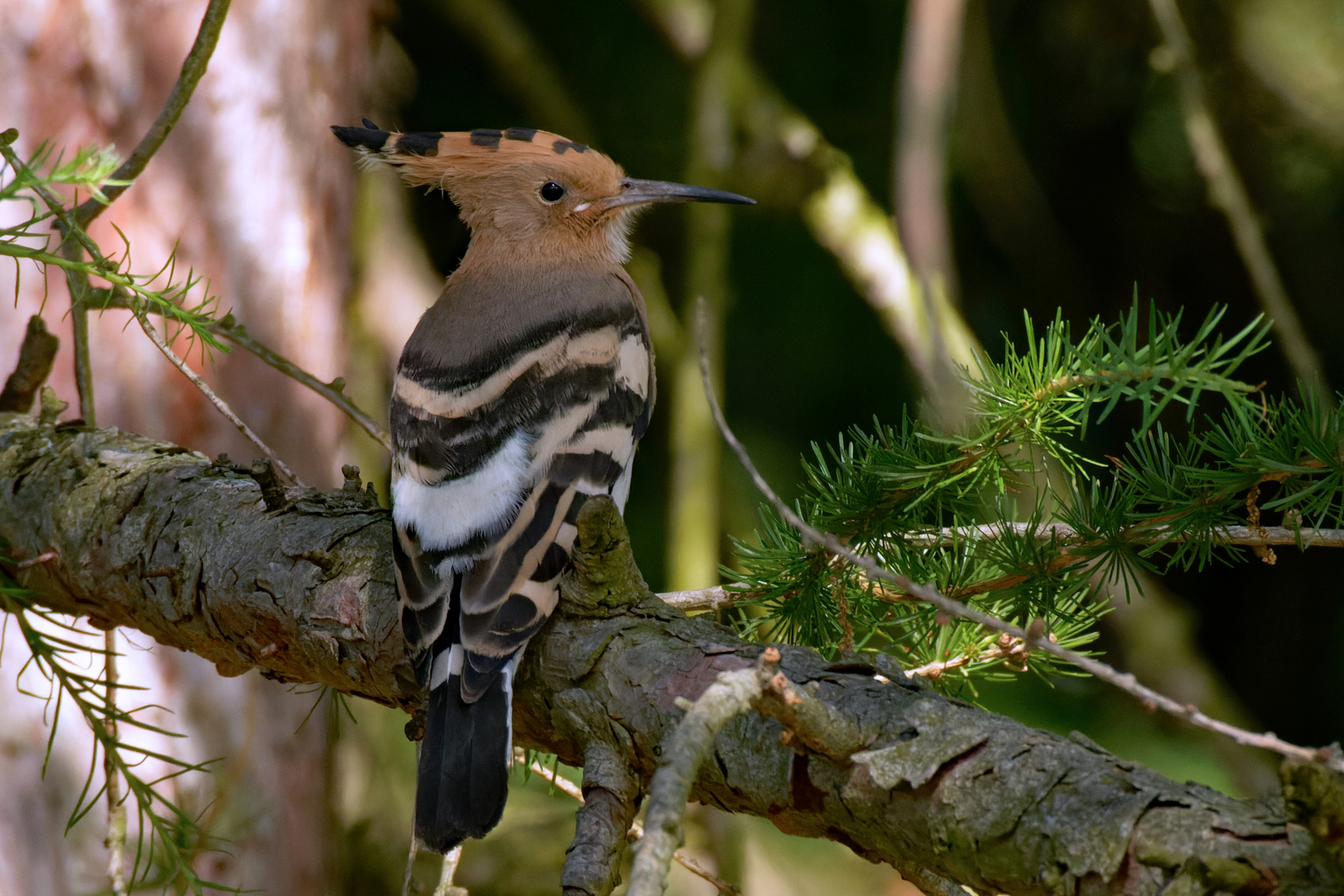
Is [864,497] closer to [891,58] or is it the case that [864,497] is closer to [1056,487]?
[1056,487]

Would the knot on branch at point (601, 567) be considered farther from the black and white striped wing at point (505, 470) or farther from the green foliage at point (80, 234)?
the green foliage at point (80, 234)

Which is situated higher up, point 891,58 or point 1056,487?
point 891,58

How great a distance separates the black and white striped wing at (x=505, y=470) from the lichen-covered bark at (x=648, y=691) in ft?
0.22

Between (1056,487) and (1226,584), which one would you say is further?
(1226,584)

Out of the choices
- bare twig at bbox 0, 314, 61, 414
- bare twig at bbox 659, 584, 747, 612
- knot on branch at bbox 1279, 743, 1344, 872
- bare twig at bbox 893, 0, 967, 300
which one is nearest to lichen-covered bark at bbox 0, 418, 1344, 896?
knot on branch at bbox 1279, 743, 1344, 872

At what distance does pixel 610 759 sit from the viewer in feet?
3.60

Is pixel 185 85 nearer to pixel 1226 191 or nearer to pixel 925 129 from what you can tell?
pixel 925 129

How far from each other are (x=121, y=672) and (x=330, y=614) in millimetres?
1284

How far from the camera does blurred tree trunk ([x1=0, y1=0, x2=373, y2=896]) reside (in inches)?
93.7

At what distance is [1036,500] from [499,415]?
79cm

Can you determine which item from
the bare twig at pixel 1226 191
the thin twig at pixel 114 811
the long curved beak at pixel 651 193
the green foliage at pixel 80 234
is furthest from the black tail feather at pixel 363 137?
the bare twig at pixel 1226 191

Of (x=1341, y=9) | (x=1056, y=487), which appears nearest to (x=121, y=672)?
(x=1056, y=487)

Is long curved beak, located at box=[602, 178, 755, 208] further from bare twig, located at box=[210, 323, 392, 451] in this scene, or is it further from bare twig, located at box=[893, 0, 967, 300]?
bare twig, located at box=[210, 323, 392, 451]

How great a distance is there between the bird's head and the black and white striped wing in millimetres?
283
